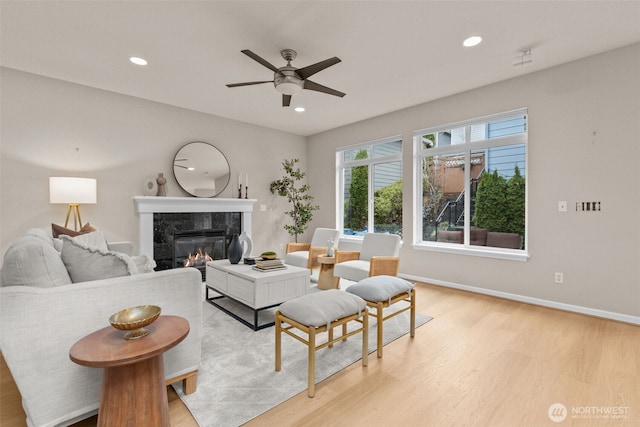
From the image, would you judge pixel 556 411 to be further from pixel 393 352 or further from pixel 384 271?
pixel 384 271

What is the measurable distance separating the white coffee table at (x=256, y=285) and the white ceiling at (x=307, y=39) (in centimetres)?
220

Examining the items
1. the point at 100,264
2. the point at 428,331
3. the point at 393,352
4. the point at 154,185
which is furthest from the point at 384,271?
the point at 154,185

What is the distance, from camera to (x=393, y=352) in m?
2.30

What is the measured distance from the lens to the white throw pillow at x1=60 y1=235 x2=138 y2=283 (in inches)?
61.4

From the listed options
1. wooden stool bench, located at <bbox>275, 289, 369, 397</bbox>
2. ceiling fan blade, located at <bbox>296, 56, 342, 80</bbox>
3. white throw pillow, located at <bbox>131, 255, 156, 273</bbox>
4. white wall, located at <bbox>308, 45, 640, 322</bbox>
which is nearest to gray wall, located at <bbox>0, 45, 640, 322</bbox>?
white wall, located at <bbox>308, 45, 640, 322</bbox>

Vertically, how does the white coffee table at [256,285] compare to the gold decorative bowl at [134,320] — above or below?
below

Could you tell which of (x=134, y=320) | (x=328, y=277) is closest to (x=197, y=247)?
(x=328, y=277)

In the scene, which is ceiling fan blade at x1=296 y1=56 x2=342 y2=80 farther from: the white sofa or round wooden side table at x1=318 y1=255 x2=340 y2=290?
round wooden side table at x1=318 y1=255 x2=340 y2=290

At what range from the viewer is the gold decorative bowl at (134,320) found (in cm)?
125

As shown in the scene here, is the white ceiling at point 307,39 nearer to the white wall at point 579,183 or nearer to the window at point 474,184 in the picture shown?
the white wall at point 579,183

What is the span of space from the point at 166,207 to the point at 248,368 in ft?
10.1

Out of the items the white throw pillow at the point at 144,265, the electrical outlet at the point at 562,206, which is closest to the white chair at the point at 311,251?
the white throw pillow at the point at 144,265

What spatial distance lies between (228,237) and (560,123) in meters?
4.79

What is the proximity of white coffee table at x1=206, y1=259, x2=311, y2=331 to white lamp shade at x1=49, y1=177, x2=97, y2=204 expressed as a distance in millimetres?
1714
